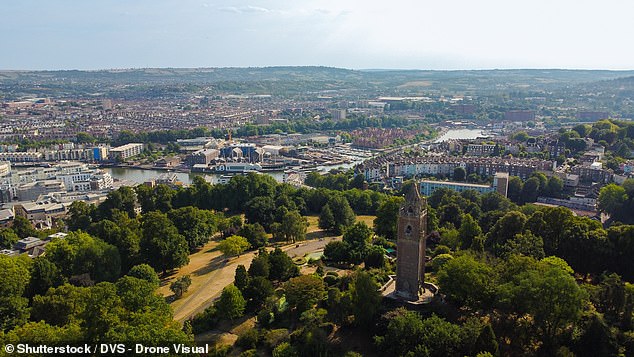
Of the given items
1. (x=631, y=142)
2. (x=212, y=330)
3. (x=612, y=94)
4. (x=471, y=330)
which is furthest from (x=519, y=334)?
(x=612, y=94)

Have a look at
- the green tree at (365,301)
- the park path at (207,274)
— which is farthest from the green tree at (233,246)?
the green tree at (365,301)

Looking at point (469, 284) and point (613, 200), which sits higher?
point (469, 284)

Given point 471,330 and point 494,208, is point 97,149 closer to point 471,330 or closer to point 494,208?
point 494,208

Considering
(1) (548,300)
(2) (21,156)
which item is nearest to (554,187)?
(1) (548,300)

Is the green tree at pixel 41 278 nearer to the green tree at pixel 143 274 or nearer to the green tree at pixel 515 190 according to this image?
the green tree at pixel 143 274

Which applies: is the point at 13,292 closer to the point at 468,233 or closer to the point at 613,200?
the point at 468,233

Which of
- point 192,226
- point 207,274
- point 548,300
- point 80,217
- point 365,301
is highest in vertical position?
point 548,300
